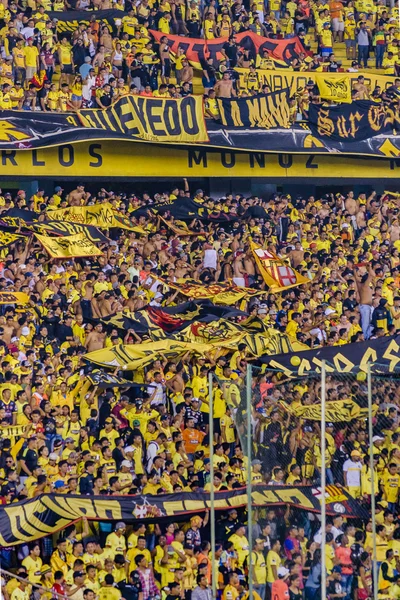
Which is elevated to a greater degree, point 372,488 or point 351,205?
point 351,205

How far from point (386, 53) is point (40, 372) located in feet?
51.0

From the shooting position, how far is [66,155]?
26.2m

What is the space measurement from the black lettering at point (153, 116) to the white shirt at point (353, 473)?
542 inches

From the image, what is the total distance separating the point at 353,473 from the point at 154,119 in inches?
550

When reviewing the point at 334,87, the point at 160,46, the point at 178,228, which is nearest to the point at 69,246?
the point at 178,228

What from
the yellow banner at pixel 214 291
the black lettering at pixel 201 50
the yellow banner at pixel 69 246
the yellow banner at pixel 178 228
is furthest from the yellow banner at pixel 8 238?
the black lettering at pixel 201 50

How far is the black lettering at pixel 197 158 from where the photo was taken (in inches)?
1099

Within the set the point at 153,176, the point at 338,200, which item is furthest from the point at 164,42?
the point at 338,200

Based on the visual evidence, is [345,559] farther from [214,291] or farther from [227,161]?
[227,161]

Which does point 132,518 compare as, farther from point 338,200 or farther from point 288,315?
point 338,200

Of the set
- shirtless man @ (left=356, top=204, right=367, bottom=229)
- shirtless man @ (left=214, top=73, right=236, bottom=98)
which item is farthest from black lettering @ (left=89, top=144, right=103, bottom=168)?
shirtless man @ (left=356, top=204, right=367, bottom=229)

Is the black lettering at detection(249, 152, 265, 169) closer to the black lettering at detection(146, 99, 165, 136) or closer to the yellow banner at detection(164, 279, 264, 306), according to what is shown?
the black lettering at detection(146, 99, 165, 136)

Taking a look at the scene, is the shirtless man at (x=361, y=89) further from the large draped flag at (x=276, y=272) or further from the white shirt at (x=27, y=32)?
the white shirt at (x=27, y=32)

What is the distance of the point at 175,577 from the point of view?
15.8 m
